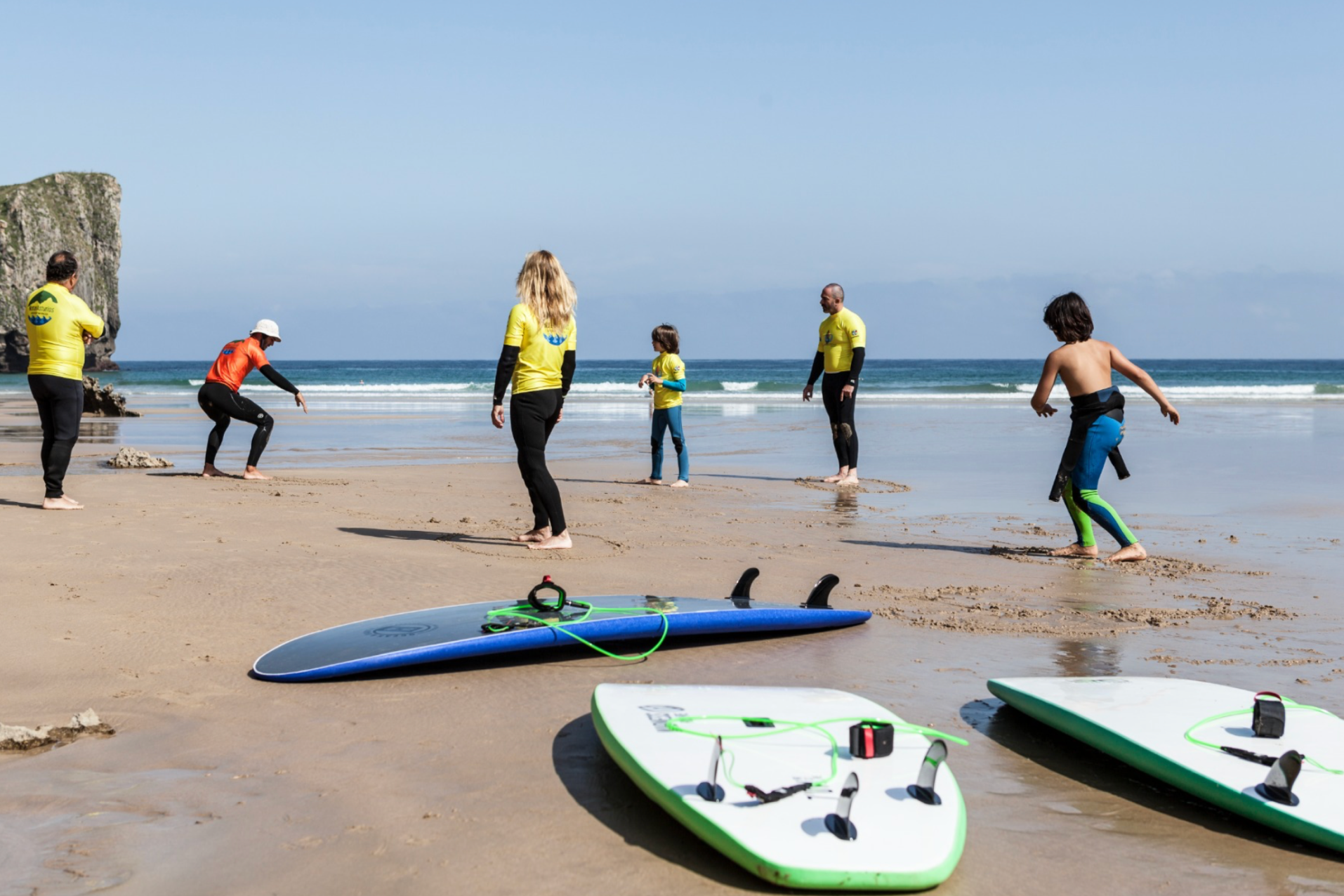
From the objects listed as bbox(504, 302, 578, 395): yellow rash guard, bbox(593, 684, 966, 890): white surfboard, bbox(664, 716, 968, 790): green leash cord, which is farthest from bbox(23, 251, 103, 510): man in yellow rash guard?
bbox(664, 716, 968, 790): green leash cord

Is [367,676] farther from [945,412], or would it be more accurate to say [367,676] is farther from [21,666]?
[945,412]

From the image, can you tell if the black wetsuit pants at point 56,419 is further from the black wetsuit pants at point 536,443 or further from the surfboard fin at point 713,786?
the surfboard fin at point 713,786

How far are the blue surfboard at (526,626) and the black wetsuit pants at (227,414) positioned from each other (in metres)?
6.57

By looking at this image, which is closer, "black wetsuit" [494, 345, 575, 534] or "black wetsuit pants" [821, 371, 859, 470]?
"black wetsuit" [494, 345, 575, 534]

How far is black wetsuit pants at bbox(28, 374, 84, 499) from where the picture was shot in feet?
25.9

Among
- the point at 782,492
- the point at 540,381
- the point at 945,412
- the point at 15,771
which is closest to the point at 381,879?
the point at 15,771

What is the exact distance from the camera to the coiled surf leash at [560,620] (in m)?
4.33

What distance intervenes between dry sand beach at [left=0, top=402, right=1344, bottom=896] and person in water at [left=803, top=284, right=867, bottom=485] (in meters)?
1.74

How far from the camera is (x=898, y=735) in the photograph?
305 cm

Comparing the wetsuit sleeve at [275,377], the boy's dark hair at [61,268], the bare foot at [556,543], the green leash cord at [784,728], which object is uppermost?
the boy's dark hair at [61,268]

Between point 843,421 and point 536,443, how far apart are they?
15.9ft

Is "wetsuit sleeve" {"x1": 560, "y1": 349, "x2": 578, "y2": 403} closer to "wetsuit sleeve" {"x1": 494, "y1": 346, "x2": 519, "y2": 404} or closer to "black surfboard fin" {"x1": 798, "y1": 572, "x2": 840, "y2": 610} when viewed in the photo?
"wetsuit sleeve" {"x1": 494, "y1": 346, "x2": 519, "y2": 404}

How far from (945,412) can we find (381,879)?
83.9ft

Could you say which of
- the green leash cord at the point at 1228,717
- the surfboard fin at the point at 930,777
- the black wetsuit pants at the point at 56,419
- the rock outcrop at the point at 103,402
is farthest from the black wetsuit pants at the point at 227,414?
the rock outcrop at the point at 103,402
